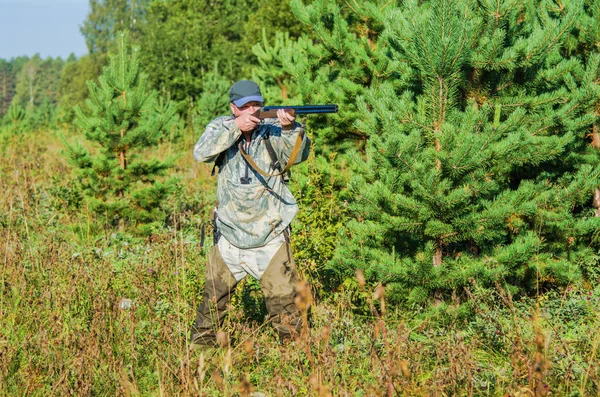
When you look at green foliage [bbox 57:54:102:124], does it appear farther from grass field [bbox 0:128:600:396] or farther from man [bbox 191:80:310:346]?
man [bbox 191:80:310:346]

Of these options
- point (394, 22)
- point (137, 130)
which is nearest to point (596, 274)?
point (394, 22)

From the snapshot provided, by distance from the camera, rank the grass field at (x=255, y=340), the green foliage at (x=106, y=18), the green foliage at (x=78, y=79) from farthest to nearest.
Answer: the green foliage at (x=106, y=18) → the green foliage at (x=78, y=79) → the grass field at (x=255, y=340)

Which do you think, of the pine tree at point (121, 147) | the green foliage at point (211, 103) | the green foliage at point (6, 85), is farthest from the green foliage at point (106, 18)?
the green foliage at point (6, 85)

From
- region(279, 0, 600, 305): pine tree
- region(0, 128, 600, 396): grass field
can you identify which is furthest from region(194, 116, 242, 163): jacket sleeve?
region(279, 0, 600, 305): pine tree

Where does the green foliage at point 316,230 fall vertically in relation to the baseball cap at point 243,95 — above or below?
below

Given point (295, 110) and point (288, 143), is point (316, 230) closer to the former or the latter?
point (288, 143)

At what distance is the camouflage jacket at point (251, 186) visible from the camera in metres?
3.93

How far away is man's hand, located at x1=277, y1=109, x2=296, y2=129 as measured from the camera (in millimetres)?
3787

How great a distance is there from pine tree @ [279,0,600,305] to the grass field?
0.30 metres

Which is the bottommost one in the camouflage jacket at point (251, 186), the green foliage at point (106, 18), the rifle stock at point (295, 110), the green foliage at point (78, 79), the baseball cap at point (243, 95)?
the camouflage jacket at point (251, 186)

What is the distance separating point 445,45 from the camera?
13.3ft

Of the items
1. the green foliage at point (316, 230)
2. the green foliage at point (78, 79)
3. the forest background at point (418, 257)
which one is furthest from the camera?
the green foliage at point (78, 79)

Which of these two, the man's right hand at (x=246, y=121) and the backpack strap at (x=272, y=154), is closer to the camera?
the man's right hand at (x=246, y=121)

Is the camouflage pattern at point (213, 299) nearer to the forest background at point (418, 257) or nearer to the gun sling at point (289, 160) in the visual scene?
the forest background at point (418, 257)
